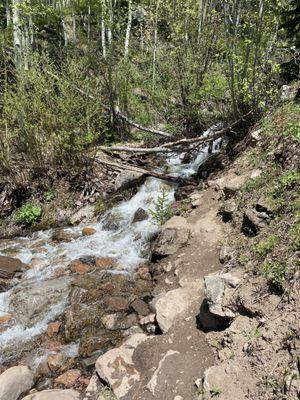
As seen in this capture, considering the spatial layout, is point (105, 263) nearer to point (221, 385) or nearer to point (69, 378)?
point (69, 378)

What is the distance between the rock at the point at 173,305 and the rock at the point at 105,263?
202 centimetres

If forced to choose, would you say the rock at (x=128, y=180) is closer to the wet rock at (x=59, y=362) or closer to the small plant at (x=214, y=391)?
the wet rock at (x=59, y=362)

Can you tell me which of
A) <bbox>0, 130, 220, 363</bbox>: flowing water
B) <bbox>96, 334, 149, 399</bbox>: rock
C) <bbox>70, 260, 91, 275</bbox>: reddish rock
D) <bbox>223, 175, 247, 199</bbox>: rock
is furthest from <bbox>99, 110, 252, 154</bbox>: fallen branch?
<bbox>96, 334, 149, 399</bbox>: rock

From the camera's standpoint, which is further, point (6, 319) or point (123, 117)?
point (123, 117)

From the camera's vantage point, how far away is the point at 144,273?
22.3 ft

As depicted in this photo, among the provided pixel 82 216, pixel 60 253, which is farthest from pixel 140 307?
pixel 82 216

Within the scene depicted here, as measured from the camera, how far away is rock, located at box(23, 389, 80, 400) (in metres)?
4.15

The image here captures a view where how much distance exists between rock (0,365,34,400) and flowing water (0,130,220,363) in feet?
2.40

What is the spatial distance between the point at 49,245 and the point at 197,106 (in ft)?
20.0

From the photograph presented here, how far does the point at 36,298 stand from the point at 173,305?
8.42 feet

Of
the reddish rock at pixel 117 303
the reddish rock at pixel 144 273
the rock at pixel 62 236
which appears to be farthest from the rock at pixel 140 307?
the rock at pixel 62 236

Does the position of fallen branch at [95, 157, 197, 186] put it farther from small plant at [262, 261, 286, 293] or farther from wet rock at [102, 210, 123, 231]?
small plant at [262, 261, 286, 293]

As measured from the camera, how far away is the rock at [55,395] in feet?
13.6

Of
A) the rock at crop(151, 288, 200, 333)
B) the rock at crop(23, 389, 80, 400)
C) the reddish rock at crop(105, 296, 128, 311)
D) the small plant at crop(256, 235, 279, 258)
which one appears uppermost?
the small plant at crop(256, 235, 279, 258)
